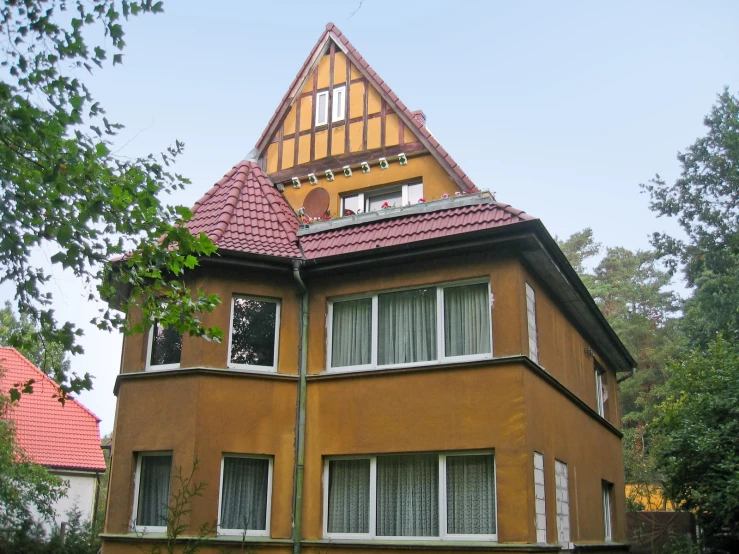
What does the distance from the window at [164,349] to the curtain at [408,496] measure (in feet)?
12.7

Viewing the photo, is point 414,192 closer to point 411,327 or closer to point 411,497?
point 411,327

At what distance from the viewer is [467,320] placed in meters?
12.1

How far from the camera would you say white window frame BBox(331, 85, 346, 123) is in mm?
16312

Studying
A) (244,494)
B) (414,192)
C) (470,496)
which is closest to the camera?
(470,496)

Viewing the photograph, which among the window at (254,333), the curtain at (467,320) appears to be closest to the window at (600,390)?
the curtain at (467,320)

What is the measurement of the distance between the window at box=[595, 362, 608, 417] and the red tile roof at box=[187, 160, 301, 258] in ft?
28.1

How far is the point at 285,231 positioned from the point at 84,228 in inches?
213

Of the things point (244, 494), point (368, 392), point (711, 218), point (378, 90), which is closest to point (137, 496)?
point (244, 494)

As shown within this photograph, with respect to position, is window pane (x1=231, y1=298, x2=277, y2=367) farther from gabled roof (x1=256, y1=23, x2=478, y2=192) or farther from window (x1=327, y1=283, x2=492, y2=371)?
gabled roof (x1=256, y1=23, x2=478, y2=192)

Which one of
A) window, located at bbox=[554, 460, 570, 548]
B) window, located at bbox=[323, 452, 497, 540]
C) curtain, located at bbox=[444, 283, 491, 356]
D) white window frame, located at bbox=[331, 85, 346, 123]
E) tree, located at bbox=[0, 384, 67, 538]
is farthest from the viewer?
tree, located at bbox=[0, 384, 67, 538]

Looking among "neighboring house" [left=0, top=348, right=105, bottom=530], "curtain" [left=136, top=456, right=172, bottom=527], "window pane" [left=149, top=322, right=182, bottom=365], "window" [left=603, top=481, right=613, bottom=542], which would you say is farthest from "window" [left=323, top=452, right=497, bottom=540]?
"neighboring house" [left=0, top=348, right=105, bottom=530]

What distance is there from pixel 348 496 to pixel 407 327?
280cm

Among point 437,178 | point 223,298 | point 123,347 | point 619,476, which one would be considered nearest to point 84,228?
point 223,298

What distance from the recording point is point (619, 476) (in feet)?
62.1
